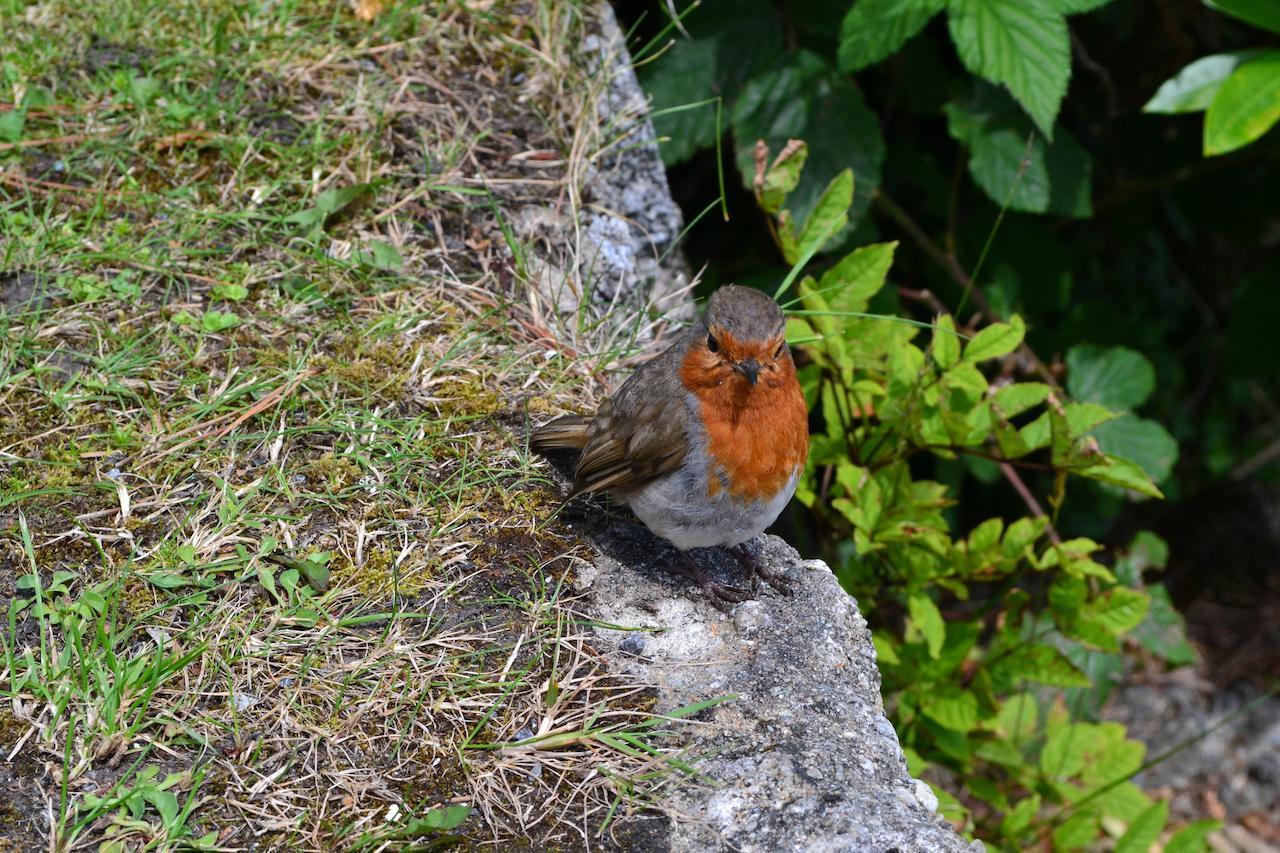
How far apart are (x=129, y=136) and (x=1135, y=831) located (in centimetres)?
359

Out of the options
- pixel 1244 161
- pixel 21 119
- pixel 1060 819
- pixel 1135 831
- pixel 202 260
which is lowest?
pixel 1060 819

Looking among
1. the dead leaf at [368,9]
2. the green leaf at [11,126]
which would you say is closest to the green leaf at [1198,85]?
the dead leaf at [368,9]

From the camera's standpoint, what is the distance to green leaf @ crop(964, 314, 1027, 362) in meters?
2.97

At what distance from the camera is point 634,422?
2.81m

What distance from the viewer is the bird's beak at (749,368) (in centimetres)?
265

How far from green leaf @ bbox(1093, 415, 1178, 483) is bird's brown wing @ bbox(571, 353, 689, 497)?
6.29 ft

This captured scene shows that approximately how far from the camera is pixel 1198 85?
3512 mm

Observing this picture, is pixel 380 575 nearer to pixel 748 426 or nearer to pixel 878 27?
pixel 748 426

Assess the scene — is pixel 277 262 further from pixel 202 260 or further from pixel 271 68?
pixel 271 68

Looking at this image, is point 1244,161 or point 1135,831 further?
point 1244,161

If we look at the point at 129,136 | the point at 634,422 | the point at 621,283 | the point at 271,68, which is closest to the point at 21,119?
the point at 129,136

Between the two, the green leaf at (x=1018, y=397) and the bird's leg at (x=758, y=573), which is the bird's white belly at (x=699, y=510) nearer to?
the bird's leg at (x=758, y=573)

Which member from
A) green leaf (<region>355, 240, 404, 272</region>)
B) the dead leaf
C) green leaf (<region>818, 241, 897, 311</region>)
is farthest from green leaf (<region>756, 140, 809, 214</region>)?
the dead leaf

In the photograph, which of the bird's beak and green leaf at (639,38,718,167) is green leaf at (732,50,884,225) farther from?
the bird's beak
